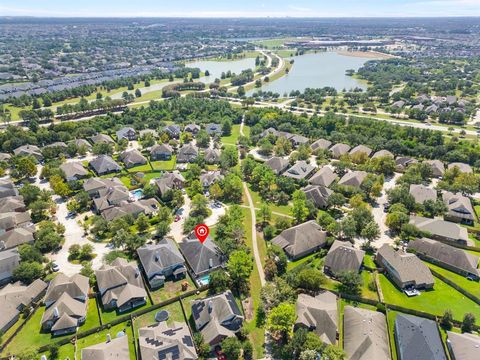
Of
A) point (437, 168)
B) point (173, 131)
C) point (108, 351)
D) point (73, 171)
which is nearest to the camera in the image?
point (108, 351)

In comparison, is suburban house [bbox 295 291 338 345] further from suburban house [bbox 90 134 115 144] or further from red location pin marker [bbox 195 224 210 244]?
suburban house [bbox 90 134 115 144]

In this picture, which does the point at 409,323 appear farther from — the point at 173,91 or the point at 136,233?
the point at 173,91

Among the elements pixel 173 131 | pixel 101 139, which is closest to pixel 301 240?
pixel 173 131

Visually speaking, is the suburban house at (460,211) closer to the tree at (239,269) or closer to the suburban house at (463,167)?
the suburban house at (463,167)

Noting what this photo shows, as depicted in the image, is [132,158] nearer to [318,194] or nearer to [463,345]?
[318,194]

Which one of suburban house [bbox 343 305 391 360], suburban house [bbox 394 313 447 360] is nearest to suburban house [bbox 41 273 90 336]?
suburban house [bbox 343 305 391 360]

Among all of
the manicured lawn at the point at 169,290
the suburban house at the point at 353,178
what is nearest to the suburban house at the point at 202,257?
the manicured lawn at the point at 169,290

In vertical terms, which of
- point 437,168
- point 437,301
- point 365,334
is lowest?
point 437,301
